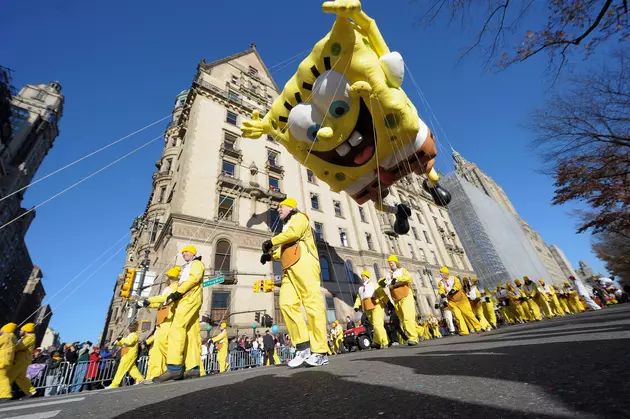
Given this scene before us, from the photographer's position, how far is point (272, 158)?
72.3ft

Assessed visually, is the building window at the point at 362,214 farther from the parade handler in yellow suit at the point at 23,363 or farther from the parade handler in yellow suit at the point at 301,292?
the parade handler in yellow suit at the point at 301,292

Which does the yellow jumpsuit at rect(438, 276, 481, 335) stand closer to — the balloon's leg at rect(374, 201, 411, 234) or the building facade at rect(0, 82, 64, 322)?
the balloon's leg at rect(374, 201, 411, 234)

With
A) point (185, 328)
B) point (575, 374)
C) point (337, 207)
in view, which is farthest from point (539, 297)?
point (337, 207)

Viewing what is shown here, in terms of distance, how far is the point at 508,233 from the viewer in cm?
3894

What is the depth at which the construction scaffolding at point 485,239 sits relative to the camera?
101ft

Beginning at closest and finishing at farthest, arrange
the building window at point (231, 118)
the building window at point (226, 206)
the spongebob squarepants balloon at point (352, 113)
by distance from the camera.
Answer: the spongebob squarepants balloon at point (352, 113) → the building window at point (226, 206) → the building window at point (231, 118)

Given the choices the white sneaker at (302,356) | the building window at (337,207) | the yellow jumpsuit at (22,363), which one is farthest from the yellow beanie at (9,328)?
the building window at (337,207)

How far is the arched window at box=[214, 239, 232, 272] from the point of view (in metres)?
15.0

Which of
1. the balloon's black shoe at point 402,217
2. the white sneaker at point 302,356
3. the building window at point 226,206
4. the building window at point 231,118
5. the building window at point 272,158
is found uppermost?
the building window at point 231,118

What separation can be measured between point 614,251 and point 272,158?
115 ft

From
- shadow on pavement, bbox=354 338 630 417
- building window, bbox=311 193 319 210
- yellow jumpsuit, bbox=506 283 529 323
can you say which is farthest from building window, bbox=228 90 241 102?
shadow on pavement, bbox=354 338 630 417

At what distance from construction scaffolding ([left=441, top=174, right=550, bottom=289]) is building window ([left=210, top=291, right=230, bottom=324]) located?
96.3 feet

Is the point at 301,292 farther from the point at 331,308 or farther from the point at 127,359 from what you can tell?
the point at 331,308

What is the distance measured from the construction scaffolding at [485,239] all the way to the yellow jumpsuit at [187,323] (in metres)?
34.1
